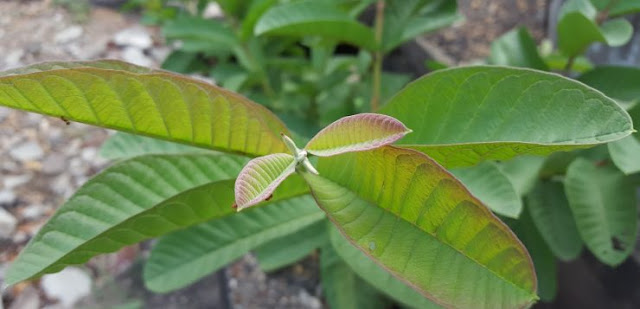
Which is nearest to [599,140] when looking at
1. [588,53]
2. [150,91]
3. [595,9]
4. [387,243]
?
[387,243]

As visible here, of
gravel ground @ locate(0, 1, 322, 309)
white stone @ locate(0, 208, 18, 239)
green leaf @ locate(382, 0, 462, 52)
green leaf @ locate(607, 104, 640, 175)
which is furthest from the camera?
white stone @ locate(0, 208, 18, 239)

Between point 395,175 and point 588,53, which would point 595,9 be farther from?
point 588,53

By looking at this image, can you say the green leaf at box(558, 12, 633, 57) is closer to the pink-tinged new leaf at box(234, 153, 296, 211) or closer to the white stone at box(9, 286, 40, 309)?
the pink-tinged new leaf at box(234, 153, 296, 211)

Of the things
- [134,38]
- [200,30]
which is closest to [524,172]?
[200,30]

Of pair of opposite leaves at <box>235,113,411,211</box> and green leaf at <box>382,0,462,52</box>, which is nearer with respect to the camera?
pair of opposite leaves at <box>235,113,411,211</box>

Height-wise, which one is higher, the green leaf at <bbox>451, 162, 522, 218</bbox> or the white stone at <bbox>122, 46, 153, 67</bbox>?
the white stone at <bbox>122, 46, 153, 67</bbox>

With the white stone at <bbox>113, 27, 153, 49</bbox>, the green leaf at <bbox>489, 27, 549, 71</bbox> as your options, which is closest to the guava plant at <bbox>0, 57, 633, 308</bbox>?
the green leaf at <bbox>489, 27, 549, 71</bbox>
